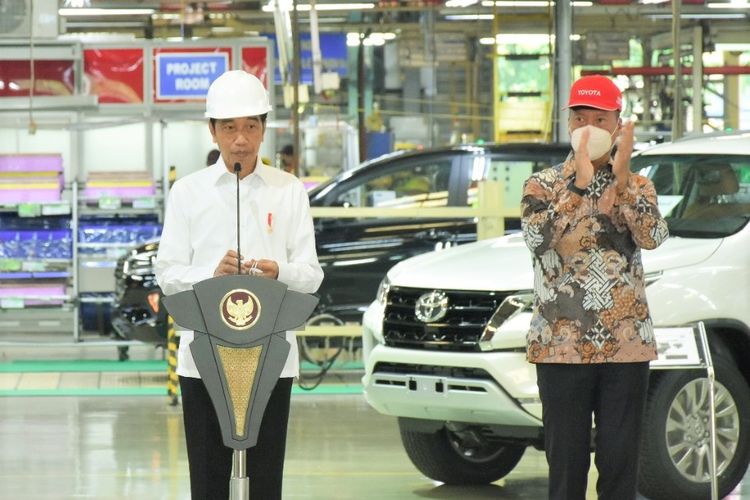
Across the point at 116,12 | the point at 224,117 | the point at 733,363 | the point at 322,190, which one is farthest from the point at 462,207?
the point at 116,12

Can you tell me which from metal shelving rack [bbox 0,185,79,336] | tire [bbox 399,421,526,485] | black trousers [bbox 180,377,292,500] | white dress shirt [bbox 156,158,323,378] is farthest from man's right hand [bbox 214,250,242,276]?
metal shelving rack [bbox 0,185,79,336]

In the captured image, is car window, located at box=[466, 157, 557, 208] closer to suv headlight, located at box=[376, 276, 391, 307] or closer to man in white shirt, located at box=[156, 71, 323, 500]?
suv headlight, located at box=[376, 276, 391, 307]

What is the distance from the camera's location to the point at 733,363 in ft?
23.9

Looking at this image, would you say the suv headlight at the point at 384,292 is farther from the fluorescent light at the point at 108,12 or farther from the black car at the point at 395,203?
the fluorescent light at the point at 108,12

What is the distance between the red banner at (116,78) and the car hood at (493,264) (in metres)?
9.05

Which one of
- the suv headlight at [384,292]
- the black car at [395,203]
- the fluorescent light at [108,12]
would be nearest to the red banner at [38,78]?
the black car at [395,203]

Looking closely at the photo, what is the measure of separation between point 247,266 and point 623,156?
138 cm

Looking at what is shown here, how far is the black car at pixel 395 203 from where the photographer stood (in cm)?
1227

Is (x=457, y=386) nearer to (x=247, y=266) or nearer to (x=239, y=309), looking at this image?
(x=247, y=266)

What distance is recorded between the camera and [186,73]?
1608 centimetres

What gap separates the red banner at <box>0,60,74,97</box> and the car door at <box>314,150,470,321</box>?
480 cm

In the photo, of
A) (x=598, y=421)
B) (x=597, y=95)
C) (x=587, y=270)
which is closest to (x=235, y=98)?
(x=597, y=95)

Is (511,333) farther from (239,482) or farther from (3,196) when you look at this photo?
(3,196)

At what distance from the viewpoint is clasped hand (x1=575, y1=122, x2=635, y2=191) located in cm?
477
